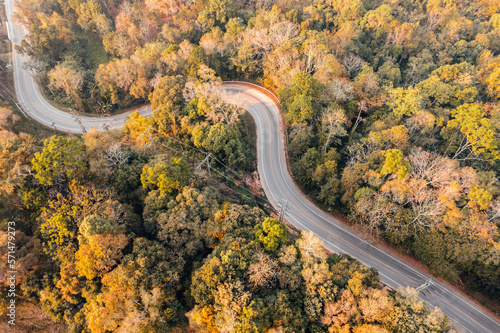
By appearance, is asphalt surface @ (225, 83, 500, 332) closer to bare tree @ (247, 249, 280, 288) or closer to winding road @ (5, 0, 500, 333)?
winding road @ (5, 0, 500, 333)

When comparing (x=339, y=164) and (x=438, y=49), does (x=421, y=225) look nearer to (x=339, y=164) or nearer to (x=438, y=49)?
(x=339, y=164)

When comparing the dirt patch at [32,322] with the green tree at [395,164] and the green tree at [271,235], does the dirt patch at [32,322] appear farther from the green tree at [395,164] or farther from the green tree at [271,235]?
the green tree at [395,164]

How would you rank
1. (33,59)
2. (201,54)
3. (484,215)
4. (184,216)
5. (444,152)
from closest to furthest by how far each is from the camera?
(184,216) < (484,215) < (444,152) < (201,54) < (33,59)

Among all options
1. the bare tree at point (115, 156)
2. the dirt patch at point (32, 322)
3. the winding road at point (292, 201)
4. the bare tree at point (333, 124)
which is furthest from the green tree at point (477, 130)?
the dirt patch at point (32, 322)

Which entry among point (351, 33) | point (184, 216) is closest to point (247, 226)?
point (184, 216)

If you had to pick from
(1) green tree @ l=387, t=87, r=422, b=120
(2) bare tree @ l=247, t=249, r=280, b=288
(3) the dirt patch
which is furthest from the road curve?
(1) green tree @ l=387, t=87, r=422, b=120

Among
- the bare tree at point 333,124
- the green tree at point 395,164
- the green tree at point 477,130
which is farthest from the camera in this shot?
the bare tree at point 333,124
